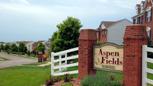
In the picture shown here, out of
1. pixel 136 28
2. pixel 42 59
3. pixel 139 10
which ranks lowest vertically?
pixel 42 59

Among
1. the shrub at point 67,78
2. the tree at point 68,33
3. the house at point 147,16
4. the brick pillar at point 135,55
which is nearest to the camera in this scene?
the brick pillar at point 135,55

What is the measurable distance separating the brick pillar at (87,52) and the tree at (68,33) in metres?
14.5

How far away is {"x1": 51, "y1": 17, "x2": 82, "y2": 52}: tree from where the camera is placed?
29.3 meters

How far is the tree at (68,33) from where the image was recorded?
1153 inches

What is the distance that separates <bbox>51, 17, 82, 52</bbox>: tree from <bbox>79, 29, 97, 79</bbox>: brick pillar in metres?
14.5

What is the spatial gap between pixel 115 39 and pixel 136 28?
62510 millimetres

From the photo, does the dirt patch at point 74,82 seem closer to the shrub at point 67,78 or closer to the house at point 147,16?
the shrub at point 67,78

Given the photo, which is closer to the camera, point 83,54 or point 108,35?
point 83,54

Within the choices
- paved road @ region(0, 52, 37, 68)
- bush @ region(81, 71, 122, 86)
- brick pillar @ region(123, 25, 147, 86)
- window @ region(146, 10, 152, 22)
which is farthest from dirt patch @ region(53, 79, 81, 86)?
window @ region(146, 10, 152, 22)

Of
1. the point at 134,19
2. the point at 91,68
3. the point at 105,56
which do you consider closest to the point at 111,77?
the point at 105,56

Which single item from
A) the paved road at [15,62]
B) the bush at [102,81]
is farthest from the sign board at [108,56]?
the paved road at [15,62]

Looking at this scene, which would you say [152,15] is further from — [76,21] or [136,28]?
[136,28]

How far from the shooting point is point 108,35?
74812 mm

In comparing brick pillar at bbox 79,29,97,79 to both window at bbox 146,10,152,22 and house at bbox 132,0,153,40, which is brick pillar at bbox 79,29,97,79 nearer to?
house at bbox 132,0,153,40
